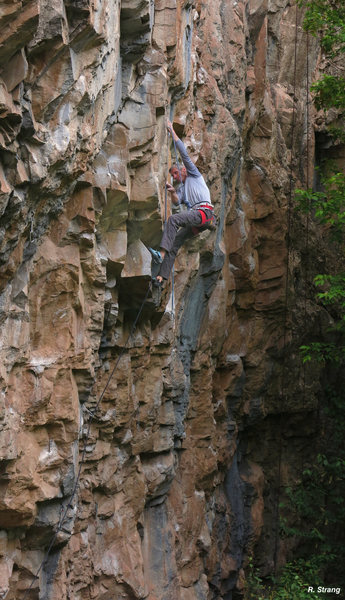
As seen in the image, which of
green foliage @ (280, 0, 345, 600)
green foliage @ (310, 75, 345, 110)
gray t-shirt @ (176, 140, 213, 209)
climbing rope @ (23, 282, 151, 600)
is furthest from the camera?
green foliage @ (280, 0, 345, 600)

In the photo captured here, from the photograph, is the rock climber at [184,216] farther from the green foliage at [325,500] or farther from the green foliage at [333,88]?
the green foliage at [325,500]

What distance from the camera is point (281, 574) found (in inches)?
681

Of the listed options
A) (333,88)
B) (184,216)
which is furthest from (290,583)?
(333,88)

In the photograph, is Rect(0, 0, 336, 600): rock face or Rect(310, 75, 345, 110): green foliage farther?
Rect(310, 75, 345, 110): green foliage

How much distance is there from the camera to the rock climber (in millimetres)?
10383

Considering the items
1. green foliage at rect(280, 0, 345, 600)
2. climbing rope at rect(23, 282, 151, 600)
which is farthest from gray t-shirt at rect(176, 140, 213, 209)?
green foliage at rect(280, 0, 345, 600)

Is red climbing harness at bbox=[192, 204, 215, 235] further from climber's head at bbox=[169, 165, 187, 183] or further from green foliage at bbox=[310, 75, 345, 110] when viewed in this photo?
green foliage at bbox=[310, 75, 345, 110]

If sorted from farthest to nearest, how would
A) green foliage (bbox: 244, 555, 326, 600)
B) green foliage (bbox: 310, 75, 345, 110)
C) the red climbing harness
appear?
green foliage (bbox: 244, 555, 326, 600) < green foliage (bbox: 310, 75, 345, 110) < the red climbing harness

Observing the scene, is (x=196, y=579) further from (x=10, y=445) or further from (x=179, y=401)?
(x=10, y=445)

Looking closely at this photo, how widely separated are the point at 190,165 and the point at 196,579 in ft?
23.1

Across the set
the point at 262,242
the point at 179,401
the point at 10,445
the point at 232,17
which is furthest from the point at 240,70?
the point at 10,445

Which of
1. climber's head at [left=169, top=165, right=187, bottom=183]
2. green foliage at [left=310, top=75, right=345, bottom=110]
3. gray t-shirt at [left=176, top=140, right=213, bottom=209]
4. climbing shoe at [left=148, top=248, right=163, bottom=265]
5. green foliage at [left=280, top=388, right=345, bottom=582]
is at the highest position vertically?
green foliage at [left=310, top=75, right=345, bottom=110]

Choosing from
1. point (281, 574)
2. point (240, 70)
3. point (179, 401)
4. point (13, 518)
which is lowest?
point (281, 574)

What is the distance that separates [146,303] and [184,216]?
3.97 ft
